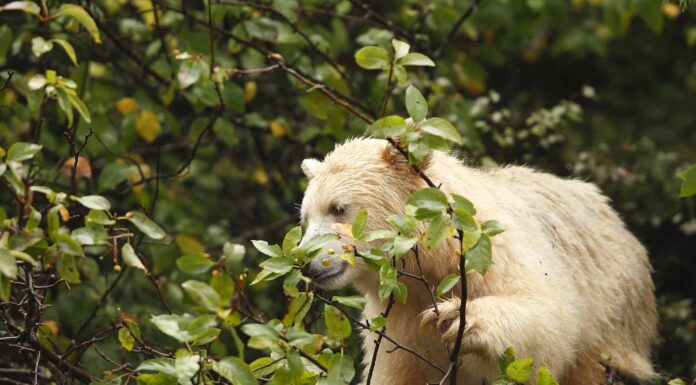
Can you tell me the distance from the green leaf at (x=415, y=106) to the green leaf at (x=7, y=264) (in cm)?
140

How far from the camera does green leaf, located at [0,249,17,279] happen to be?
3166 mm

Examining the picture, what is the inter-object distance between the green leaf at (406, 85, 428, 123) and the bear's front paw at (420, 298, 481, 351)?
101cm

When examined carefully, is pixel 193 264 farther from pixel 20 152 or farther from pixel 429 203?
pixel 429 203

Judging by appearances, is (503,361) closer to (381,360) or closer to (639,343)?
(381,360)

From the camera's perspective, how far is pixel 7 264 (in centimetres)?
318

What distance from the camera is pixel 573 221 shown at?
5.90m

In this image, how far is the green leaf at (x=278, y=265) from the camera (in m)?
3.57

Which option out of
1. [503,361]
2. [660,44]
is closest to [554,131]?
[503,361]

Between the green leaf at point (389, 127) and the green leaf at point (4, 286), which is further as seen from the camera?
the green leaf at point (389, 127)

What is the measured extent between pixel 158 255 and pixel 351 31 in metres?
3.20

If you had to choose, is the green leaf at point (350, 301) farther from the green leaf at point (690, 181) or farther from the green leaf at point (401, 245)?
the green leaf at point (690, 181)

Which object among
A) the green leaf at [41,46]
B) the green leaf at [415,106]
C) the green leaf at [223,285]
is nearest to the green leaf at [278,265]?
the green leaf at [223,285]

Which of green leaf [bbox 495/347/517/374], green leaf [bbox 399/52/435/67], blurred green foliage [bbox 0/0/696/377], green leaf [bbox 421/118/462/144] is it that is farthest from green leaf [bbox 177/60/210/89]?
green leaf [bbox 495/347/517/374]

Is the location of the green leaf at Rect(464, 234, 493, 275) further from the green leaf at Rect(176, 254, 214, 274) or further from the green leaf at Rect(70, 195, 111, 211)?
the green leaf at Rect(70, 195, 111, 211)
